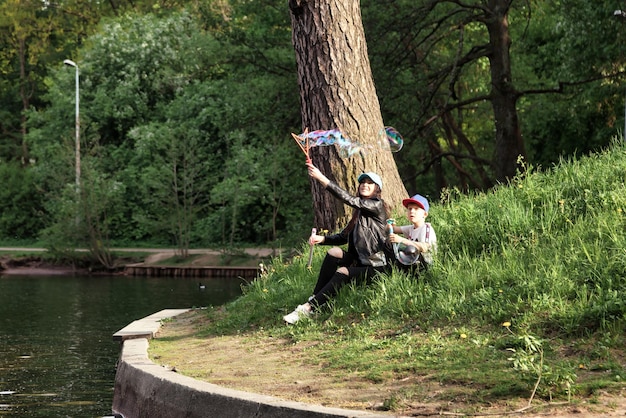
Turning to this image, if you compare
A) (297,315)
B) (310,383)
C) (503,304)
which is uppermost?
(503,304)

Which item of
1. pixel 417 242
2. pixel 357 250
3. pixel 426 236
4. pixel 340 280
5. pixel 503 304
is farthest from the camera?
pixel 357 250

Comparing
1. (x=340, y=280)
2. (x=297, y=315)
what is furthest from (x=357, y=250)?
(x=297, y=315)

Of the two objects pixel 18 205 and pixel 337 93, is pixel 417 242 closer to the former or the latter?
pixel 337 93

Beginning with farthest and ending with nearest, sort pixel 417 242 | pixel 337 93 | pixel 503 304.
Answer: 1. pixel 337 93
2. pixel 417 242
3. pixel 503 304

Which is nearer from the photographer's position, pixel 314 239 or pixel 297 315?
pixel 297 315

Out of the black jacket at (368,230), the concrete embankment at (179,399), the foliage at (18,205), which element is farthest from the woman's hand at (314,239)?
the foliage at (18,205)

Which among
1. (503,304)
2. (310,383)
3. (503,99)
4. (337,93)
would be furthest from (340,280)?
(503,99)

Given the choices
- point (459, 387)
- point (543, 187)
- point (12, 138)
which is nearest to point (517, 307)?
point (459, 387)

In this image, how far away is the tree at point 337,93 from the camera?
13.1 metres

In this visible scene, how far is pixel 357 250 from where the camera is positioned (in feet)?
34.7

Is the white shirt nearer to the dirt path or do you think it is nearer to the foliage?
the dirt path

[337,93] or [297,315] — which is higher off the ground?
[337,93]

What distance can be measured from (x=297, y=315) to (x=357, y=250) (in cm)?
88

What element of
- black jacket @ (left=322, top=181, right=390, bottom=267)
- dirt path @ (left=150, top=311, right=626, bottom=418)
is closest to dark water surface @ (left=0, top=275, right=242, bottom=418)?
dirt path @ (left=150, top=311, right=626, bottom=418)
